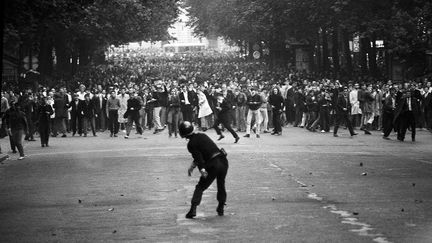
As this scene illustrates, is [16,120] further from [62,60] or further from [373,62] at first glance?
[62,60]

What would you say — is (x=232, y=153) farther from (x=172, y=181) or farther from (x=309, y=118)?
(x=309, y=118)

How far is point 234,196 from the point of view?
53.9 feet

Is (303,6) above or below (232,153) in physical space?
above

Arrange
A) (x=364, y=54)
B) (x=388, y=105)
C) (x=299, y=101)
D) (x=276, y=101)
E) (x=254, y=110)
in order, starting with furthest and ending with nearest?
(x=364, y=54)
(x=299, y=101)
(x=276, y=101)
(x=254, y=110)
(x=388, y=105)

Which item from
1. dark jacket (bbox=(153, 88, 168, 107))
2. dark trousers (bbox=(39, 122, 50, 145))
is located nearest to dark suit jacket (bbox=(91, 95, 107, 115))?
dark jacket (bbox=(153, 88, 168, 107))

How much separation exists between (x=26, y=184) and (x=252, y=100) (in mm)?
15520

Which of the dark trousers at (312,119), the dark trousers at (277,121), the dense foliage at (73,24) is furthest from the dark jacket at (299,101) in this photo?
the dense foliage at (73,24)

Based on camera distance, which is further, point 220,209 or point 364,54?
point 364,54

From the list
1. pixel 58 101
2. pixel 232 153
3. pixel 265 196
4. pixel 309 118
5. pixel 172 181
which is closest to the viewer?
pixel 265 196

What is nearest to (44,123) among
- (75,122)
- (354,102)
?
(75,122)

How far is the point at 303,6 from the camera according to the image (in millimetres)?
60781

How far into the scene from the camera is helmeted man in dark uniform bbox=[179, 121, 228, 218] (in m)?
13.8

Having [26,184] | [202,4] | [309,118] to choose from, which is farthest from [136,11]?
[202,4]

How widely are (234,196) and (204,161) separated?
8.54 ft
